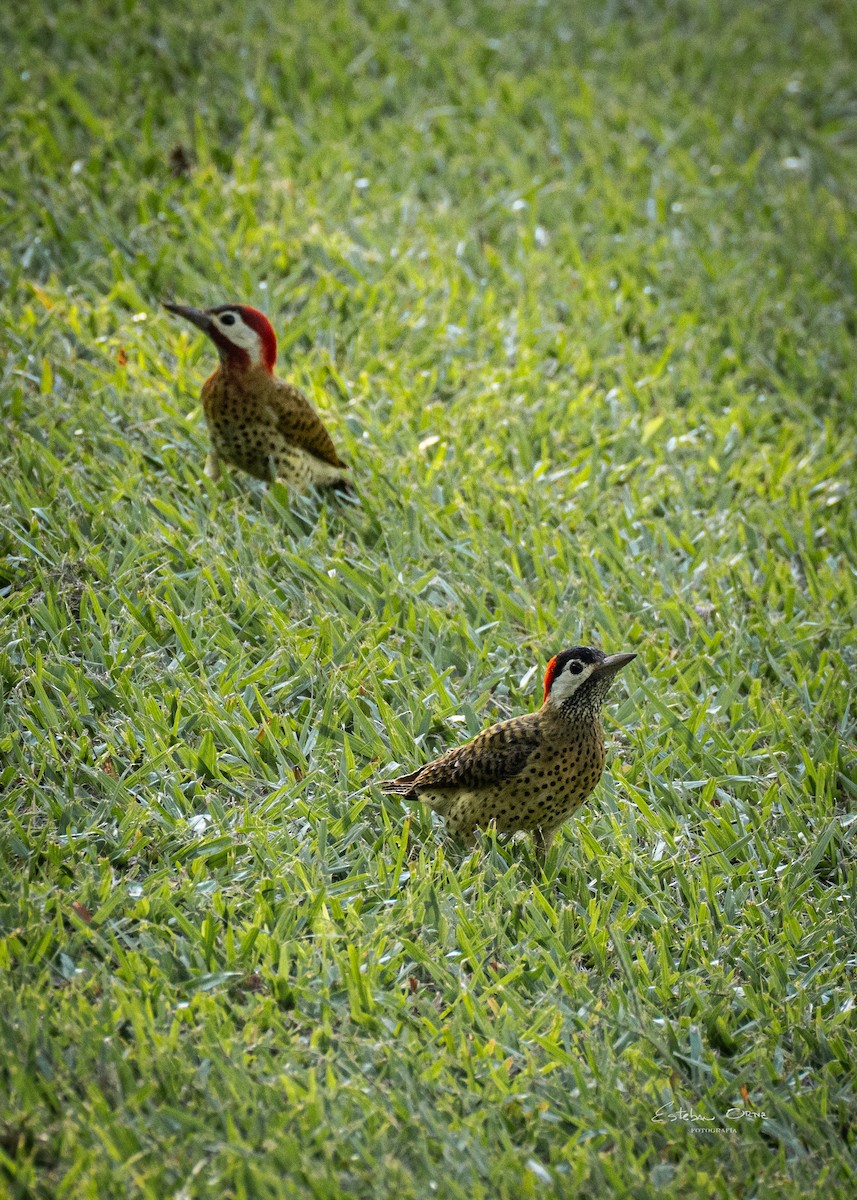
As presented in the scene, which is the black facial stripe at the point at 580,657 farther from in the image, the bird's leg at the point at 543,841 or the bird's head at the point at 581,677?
the bird's leg at the point at 543,841

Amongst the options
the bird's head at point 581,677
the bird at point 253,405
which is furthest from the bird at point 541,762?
the bird at point 253,405

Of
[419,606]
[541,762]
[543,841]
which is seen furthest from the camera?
[419,606]

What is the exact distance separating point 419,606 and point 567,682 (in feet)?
3.33

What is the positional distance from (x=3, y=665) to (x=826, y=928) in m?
2.55

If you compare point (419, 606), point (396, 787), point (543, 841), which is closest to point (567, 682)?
point (543, 841)

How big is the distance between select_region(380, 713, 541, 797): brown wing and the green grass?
0.20m

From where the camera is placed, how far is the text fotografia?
124 inches

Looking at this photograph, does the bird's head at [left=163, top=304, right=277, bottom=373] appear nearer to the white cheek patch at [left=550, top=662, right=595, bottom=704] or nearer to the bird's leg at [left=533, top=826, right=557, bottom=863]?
the white cheek patch at [left=550, top=662, right=595, bottom=704]

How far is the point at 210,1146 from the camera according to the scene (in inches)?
114

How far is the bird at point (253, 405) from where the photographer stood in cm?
500

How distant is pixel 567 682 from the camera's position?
12.5 ft

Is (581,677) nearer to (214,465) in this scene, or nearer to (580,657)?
(580,657)

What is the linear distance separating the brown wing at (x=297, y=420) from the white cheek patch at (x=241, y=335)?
0.48ft

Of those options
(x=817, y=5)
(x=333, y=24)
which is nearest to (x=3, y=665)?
(x=333, y=24)
